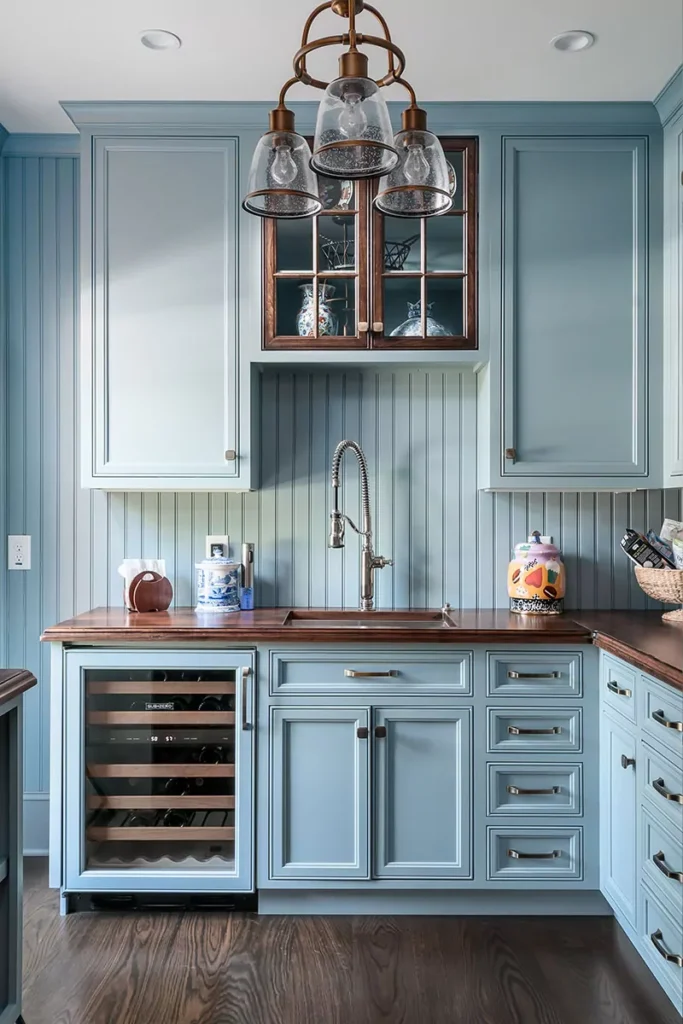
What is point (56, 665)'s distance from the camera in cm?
237

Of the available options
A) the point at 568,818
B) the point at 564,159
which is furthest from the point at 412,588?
the point at 564,159

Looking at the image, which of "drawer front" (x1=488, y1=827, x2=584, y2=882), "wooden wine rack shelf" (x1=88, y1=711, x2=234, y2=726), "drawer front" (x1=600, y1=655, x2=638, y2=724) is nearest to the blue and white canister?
"wooden wine rack shelf" (x1=88, y1=711, x2=234, y2=726)

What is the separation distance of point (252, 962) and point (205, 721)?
67 cm

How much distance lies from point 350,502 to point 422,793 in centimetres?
105

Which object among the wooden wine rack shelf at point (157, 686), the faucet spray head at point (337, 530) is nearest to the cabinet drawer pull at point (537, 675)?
the faucet spray head at point (337, 530)

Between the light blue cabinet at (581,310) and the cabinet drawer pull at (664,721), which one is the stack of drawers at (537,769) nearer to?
the cabinet drawer pull at (664,721)

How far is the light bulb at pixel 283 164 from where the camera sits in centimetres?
140

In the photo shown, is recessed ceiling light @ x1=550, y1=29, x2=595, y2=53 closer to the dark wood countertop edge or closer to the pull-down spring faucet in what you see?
the pull-down spring faucet

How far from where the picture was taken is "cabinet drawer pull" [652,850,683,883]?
1714mm

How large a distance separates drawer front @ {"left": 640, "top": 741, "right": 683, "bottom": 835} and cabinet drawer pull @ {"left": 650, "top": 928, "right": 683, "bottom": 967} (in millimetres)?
264

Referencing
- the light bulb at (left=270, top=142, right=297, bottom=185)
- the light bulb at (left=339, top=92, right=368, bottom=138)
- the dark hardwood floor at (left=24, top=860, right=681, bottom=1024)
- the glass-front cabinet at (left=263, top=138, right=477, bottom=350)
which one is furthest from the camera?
the glass-front cabinet at (left=263, top=138, right=477, bottom=350)

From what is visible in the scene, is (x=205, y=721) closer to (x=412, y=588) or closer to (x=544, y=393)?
(x=412, y=588)

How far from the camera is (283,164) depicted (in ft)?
4.61

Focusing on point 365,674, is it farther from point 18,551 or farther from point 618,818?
point 18,551
